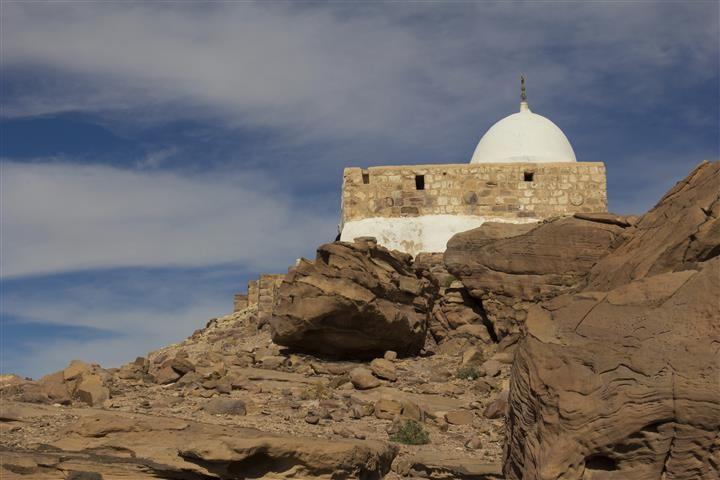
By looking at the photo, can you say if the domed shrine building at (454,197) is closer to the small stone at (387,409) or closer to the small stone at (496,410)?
the small stone at (496,410)

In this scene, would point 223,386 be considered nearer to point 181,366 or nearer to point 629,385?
point 181,366

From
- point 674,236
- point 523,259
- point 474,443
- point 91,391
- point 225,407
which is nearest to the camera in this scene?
point 674,236

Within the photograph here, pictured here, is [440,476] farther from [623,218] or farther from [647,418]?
[623,218]

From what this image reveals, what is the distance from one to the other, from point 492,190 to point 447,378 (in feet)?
18.6

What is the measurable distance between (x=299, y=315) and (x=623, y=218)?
16.7 ft

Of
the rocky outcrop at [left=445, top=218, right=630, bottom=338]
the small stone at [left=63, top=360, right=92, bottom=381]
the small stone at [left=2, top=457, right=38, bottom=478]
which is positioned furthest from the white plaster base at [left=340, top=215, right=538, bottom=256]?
the small stone at [left=2, top=457, right=38, bottom=478]

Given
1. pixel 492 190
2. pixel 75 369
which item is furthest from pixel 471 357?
pixel 75 369

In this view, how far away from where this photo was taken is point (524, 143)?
18.3 meters

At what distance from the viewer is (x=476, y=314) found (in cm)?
1500

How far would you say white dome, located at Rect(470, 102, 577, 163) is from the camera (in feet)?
59.3

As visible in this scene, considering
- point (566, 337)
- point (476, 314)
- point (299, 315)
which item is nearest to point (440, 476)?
point (566, 337)

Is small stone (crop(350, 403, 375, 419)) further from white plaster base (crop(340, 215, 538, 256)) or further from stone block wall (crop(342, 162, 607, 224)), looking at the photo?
stone block wall (crop(342, 162, 607, 224))

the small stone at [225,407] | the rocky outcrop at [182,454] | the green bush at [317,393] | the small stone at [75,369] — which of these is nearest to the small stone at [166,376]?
the small stone at [75,369]

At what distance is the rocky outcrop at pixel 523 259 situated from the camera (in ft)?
42.6
